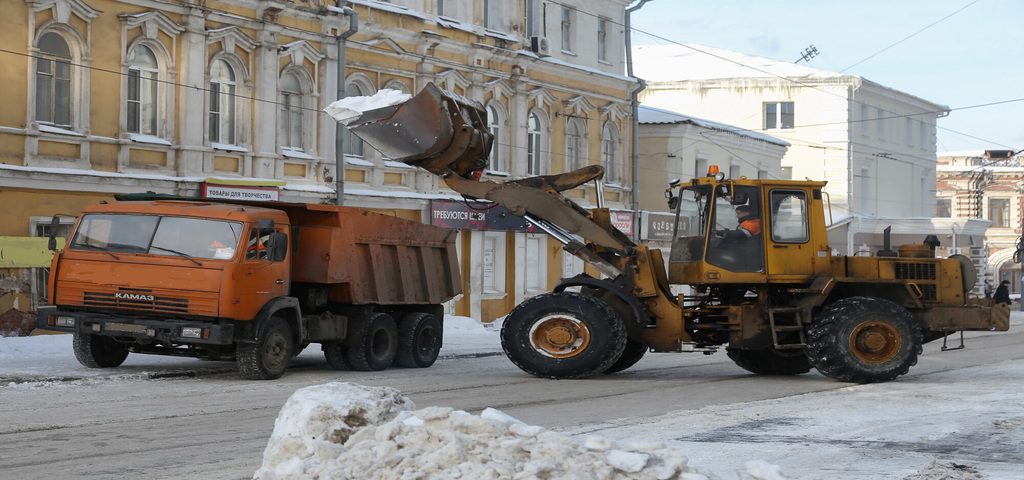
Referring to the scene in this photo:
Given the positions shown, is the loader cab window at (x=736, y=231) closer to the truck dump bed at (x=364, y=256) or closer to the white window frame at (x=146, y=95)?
the truck dump bed at (x=364, y=256)

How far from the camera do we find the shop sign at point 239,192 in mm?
26375

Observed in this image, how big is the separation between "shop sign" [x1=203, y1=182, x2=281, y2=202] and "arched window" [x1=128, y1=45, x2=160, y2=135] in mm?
1477

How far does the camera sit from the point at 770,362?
1886 cm

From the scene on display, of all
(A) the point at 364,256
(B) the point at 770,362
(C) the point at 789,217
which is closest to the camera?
(C) the point at 789,217

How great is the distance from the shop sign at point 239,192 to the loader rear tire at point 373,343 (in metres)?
7.63

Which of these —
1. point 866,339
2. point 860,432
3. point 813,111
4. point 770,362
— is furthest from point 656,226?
point 860,432

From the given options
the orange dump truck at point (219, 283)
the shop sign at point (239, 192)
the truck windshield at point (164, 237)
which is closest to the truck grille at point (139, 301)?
the orange dump truck at point (219, 283)

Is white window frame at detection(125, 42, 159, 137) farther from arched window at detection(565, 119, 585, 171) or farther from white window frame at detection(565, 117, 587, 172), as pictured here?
white window frame at detection(565, 117, 587, 172)

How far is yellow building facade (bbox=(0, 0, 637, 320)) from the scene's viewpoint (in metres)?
23.8

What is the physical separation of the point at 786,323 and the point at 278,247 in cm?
641

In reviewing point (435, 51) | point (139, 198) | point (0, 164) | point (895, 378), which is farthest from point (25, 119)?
point (895, 378)

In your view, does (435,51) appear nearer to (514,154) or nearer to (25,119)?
(514,154)

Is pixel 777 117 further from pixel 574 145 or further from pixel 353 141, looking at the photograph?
pixel 353 141

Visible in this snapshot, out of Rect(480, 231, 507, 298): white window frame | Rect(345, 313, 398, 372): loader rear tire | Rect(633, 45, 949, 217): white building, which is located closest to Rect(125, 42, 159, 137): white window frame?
Rect(345, 313, 398, 372): loader rear tire
